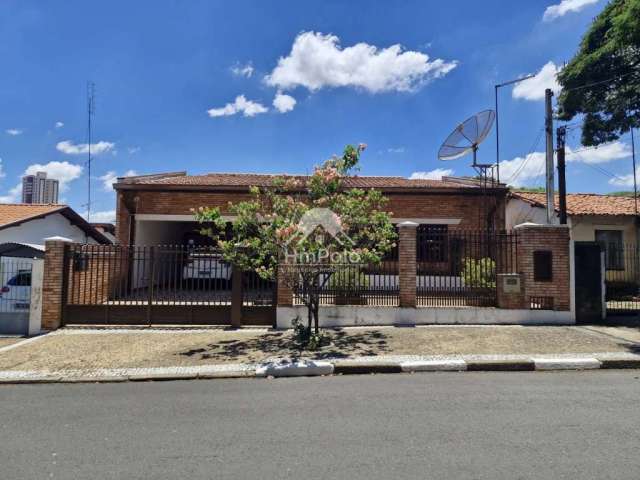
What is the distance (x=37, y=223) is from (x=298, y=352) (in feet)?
45.1

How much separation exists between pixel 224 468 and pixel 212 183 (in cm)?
1289

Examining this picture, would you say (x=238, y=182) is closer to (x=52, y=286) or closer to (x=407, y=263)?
(x=52, y=286)

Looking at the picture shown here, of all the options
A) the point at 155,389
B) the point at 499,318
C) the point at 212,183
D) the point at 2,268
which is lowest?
the point at 155,389

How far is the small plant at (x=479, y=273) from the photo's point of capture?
956cm

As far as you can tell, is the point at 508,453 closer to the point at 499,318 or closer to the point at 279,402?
the point at 279,402

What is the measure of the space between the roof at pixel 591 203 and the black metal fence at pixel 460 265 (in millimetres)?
5559

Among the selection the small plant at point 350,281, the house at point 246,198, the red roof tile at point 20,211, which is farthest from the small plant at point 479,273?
the red roof tile at point 20,211

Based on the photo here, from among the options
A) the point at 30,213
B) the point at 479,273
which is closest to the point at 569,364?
the point at 479,273

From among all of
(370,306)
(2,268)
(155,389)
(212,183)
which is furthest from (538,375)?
(212,183)

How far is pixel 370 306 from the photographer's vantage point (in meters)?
9.22

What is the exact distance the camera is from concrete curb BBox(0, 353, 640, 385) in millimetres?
6059

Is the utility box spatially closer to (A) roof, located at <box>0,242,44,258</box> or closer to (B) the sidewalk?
(B) the sidewalk

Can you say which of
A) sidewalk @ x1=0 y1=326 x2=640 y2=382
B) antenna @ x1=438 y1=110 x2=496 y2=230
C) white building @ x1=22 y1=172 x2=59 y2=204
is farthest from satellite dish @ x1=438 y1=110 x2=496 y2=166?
white building @ x1=22 y1=172 x2=59 y2=204

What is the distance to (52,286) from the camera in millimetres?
8953
